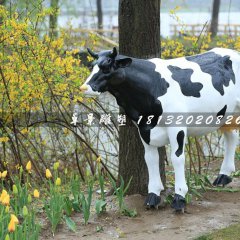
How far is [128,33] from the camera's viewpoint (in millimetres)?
6055

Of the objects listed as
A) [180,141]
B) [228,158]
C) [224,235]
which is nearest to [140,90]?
[180,141]

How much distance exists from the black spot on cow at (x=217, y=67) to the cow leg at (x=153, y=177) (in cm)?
83

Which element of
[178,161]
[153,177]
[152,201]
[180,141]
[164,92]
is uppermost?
[164,92]

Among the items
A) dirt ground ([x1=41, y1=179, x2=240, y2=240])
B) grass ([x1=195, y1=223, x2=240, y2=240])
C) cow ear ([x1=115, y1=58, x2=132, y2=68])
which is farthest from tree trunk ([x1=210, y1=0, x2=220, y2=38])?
grass ([x1=195, y1=223, x2=240, y2=240])

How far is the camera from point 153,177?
5785 mm

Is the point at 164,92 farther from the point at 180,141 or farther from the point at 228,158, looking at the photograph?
the point at 228,158

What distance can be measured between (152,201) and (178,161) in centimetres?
48

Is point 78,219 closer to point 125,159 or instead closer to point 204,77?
point 125,159

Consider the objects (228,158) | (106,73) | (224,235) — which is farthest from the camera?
(228,158)

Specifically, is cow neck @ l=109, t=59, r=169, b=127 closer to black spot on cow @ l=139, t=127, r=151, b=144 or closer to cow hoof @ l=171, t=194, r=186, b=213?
black spot on cow @ l=139, t=127, r=151, b=144

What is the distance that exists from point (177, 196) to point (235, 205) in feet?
2.29

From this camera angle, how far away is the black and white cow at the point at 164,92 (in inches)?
208

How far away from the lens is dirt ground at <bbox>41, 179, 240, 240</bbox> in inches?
205

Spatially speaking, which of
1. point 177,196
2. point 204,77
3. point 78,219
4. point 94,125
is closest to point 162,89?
point 204,77
